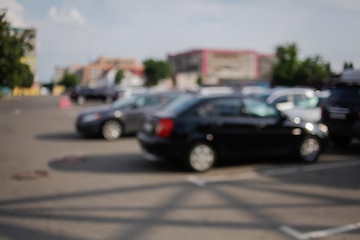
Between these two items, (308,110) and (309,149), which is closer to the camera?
(309,149)

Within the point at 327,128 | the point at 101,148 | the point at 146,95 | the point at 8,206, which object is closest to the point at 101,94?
the point at 146,95

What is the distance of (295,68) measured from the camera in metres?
53.5

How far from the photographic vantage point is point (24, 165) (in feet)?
24.8

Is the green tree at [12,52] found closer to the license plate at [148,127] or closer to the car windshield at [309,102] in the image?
the license plate at [148,127]

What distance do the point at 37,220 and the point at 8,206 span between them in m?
0.77

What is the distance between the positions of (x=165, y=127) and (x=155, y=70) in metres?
85.9

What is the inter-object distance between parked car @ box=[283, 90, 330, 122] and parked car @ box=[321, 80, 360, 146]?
2245mm

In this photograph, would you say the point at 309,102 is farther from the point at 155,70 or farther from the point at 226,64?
the point at 226,64

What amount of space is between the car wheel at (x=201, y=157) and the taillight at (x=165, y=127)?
1.73 ft

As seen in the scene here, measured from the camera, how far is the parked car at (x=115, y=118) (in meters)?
11.3

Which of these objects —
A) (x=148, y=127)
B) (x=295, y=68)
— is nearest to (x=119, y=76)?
(x=295, y=68)

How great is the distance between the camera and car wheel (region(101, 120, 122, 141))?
11.3 metres

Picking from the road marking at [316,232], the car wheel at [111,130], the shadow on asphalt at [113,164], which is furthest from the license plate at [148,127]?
the car wheel at [111,130]

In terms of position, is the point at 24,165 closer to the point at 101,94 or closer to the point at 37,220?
the point at 37,220
